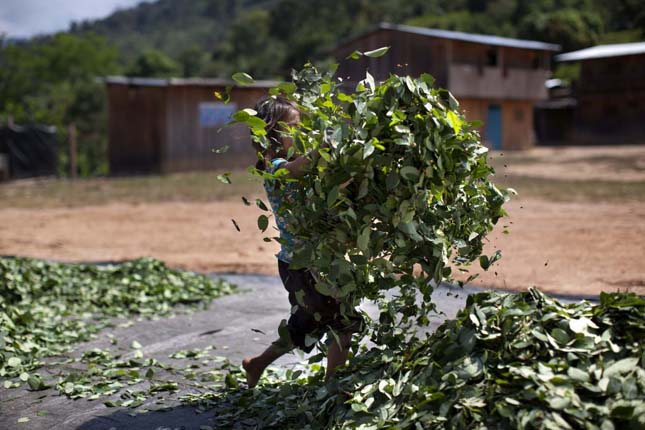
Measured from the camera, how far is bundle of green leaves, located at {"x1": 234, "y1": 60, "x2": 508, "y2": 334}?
2.76m

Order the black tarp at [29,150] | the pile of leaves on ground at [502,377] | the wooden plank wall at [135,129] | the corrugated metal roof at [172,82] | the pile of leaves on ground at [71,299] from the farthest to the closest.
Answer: the wooden plank wall at [135,129] → the corrugated metal roof at [172,82] → the black tarp at [29,150] → the pile of leaves on ground at [71,299] → the pile of leaves on ground at [502,377]

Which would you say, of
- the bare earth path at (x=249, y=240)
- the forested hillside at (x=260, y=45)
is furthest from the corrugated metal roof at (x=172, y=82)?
the bare earth path at (x=249, y=240)

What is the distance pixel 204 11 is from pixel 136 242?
118371mm

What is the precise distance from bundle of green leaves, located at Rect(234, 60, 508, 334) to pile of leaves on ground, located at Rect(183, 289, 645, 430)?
0.95 feet

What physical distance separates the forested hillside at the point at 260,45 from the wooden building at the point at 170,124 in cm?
192

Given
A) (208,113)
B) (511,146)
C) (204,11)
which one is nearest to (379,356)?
(208,113)

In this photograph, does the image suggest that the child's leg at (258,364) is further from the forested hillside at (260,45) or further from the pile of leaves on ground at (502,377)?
the forested hillside at (260,45)

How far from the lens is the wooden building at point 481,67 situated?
28.7 m

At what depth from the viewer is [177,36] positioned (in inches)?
4316

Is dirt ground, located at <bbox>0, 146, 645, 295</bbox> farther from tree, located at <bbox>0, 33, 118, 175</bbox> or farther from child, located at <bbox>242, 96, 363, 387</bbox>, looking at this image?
tree, located at <bbox>0, 33, 118, 175</bbox>

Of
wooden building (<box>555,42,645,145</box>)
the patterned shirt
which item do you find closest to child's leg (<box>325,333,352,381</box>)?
the patterned shirt

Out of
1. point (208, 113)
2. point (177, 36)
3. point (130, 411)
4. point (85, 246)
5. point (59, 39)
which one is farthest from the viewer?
point (177, 36)

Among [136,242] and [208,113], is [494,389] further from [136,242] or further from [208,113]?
[208,113]

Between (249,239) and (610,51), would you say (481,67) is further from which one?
(249,239)
